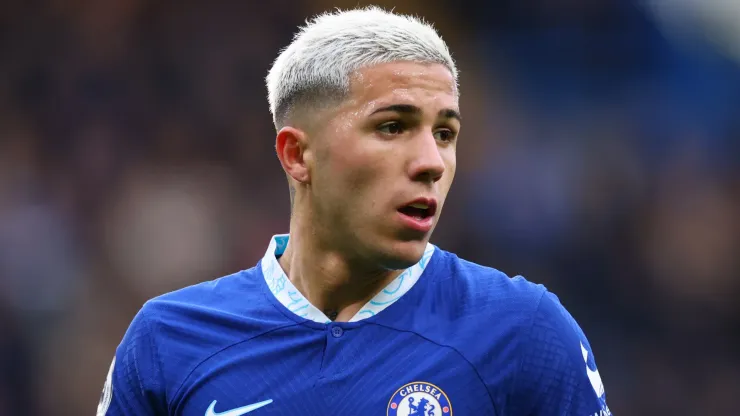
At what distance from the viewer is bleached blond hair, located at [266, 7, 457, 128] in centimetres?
304

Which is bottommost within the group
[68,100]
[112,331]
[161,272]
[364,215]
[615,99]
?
[112,331]

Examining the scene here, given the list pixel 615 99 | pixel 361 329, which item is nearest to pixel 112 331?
pixel 615 99

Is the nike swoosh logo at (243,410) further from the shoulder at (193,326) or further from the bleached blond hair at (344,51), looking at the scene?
the bleached blond hair at (344,51)

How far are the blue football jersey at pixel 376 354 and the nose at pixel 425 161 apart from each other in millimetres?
427

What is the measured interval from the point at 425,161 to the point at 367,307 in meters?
0.55

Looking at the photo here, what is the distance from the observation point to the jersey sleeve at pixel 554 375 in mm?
2914

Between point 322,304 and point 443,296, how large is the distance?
407 mm

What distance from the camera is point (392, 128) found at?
3.01 m

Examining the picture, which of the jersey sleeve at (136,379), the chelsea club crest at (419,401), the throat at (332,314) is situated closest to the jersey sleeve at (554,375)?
the chelsea club crest at (419,401)

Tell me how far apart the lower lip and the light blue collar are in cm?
16

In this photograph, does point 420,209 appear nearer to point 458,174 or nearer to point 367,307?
point 367,307

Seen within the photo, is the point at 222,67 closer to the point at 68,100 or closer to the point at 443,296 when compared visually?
the point at 68,100

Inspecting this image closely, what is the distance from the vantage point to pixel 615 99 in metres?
9.30

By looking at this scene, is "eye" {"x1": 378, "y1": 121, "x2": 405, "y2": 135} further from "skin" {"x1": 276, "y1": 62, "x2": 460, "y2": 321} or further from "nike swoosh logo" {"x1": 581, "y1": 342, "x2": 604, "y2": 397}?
"nike swoosh logo" {"x1": 581, "y1": 342, "x2": 604, "y2": 397}
